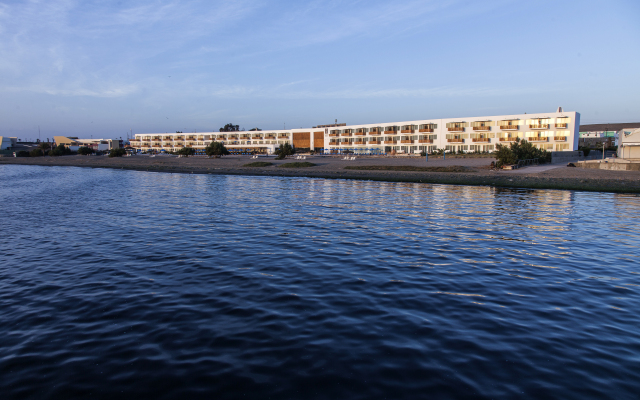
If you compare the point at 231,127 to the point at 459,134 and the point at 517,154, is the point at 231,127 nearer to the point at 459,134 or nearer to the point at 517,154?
the point at 459,134

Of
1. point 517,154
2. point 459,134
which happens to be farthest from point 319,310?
point 459,134

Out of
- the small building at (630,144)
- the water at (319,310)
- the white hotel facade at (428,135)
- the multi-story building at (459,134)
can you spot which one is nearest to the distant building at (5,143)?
the white hotel facade at (428,135)

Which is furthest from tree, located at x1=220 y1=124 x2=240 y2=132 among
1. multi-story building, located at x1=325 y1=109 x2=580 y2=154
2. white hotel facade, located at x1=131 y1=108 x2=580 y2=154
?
multi-story building, located at x1=325 y1=109 x2=580 y2=154

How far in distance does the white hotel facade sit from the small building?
945 inches

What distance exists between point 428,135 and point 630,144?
186 ft

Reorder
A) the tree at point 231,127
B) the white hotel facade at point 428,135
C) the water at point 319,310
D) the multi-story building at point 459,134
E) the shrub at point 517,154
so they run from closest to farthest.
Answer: the water at point 319,310 < the shrub at point 517,154 < the multi-story building at point 459,134 < the white hotel facade at point 428,135 < the tree at point 231,127

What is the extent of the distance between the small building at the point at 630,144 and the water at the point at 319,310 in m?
50.9

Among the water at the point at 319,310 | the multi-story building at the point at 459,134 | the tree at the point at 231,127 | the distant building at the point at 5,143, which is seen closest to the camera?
the water at the point at 319,310

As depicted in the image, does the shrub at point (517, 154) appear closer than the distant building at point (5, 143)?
Yes

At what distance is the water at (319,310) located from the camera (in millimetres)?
7160

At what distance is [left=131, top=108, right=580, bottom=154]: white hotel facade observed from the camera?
92500 millimetres

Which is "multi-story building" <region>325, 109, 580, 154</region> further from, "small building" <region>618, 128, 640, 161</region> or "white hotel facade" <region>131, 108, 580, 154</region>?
"small building" <region>618, 128, 640, 161</region>

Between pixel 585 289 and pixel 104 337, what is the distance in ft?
44.6

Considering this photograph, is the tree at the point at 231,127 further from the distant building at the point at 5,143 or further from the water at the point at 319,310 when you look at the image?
the water at the point at 319,310
